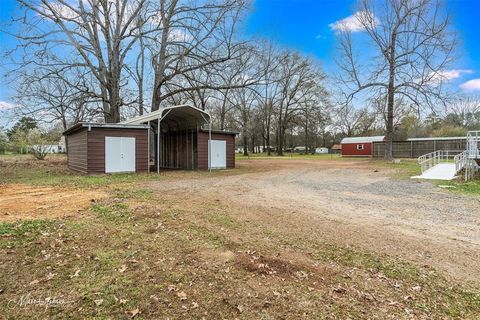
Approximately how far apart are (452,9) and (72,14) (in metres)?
25.8

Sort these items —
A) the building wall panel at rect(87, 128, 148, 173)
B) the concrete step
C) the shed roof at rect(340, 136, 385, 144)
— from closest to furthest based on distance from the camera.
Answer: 1. the concrete step
2. the building wall panel at rect(87, 128, 148, 173)
3. the shed roof at rect(340, 136, 385, 144)

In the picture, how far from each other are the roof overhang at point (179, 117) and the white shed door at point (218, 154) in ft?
5.67

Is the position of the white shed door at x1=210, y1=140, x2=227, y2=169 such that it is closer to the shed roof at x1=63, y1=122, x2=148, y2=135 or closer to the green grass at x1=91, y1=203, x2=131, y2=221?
the shed roof at x1=63, y1=122, x2=148, y2=135

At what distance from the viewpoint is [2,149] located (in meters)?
39.9

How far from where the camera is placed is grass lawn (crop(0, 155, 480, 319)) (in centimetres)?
267

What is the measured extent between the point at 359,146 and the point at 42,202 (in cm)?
4141

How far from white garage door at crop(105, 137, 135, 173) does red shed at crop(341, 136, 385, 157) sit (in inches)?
1325

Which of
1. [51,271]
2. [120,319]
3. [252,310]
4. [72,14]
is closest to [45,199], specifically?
[51,271]

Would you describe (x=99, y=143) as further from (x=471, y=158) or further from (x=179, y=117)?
(x=471, y=158)

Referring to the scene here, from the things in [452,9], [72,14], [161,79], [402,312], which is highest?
[452,9]

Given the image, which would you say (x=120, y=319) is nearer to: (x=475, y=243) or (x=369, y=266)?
(x=369, y=266)

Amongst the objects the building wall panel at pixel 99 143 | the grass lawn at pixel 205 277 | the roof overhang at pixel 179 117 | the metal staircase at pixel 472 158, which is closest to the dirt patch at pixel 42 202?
the grass lawn at pixel 205 277

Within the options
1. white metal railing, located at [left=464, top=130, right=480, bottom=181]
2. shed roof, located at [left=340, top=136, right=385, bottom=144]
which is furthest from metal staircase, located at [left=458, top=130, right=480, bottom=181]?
shed roof, located at [left=340, top=136, right=385, bottom=144]

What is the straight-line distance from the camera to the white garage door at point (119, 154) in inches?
586
